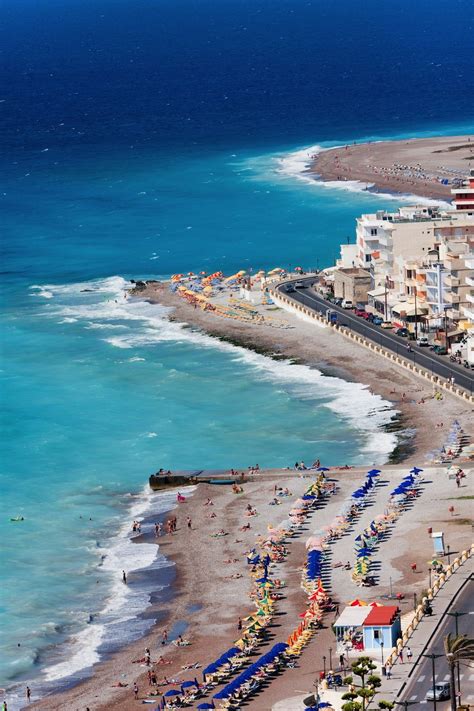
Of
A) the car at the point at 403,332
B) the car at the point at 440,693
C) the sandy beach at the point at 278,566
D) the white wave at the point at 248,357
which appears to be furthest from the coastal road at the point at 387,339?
the car at the point at 440,693

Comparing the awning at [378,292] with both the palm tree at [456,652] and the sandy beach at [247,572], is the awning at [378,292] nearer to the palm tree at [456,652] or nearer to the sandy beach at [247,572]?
the sandy beach at [247,572]

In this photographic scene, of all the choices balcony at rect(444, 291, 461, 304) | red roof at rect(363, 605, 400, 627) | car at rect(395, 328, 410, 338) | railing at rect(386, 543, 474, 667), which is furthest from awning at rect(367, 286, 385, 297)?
red roof at rect(363, 605, 400, 627)

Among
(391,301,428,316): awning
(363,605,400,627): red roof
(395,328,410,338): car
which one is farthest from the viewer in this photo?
(391,301,428,316): awning

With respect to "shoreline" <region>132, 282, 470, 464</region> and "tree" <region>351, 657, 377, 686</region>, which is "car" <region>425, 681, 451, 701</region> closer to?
"tree" <region>351, 657, 377, 686</region>

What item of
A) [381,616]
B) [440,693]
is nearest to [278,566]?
[381,616]

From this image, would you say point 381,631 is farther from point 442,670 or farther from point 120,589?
point 120,589

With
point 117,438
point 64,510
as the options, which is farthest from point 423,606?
point 117,438
